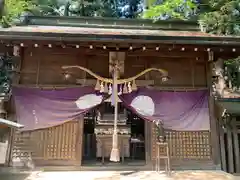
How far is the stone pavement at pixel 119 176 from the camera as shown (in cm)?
540

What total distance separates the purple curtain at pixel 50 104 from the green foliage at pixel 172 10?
6566 millimetres

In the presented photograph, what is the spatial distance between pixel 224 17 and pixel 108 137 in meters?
7.36

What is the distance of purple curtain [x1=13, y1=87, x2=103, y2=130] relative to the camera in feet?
21.6

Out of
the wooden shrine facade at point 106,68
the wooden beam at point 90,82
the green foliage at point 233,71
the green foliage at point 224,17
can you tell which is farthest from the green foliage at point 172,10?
the wooden beam at point 90,82

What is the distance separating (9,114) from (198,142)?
539 cm

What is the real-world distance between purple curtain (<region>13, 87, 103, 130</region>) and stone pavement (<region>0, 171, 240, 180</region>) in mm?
1364

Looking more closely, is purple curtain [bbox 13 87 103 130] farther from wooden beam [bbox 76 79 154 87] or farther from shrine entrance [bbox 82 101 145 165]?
shrine entrance [bbox 82 101 145 165]

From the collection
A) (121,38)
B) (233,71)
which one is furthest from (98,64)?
(233,71)

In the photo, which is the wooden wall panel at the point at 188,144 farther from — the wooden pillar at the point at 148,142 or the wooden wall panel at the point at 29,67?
the wooden wall panel at the point at 29,67

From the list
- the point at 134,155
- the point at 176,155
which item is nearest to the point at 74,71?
the point at 176,155

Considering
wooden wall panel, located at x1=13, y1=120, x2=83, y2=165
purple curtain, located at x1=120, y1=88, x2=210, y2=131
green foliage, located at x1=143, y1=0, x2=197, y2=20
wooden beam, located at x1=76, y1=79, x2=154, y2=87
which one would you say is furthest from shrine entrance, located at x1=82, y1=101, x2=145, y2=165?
green foliage, located at x1=143, y1=0, x2=197, y2=20

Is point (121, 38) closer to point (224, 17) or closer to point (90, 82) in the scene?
point (90, 82)

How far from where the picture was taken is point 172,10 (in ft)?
41.1

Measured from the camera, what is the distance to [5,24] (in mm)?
7008
